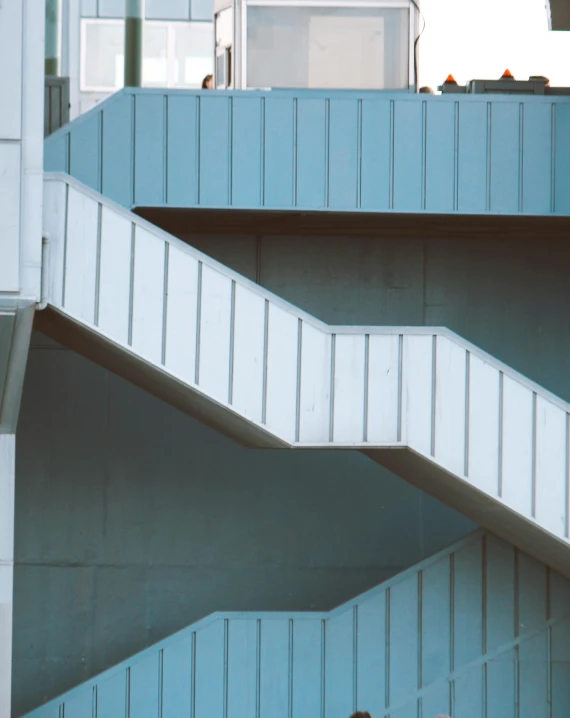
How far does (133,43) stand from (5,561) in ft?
34.4

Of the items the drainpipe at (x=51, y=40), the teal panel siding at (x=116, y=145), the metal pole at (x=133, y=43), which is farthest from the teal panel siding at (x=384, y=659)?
the drainpipe at (x=51, y=40)

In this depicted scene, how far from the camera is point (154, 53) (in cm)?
2694

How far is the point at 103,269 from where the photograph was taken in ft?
34.3

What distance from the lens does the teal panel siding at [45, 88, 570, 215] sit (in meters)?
13.0

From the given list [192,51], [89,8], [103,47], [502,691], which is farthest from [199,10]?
[502,691]

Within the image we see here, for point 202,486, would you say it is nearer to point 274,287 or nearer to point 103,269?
point 274,287

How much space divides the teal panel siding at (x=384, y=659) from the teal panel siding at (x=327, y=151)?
151 inches

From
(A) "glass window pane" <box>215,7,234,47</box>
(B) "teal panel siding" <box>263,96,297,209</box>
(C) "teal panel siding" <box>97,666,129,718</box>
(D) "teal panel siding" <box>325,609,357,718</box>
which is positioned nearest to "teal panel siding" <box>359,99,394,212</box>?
(B) "teal panel siding" <box>263,96,297,209</box>

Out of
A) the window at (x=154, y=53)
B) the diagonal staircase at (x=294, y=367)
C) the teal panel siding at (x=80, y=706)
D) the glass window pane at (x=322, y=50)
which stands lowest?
the teal panel siding at (x=80, y=706)

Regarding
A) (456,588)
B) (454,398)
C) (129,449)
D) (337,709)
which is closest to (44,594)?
(129,449)

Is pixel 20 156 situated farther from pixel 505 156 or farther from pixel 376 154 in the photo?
pixel 505 156

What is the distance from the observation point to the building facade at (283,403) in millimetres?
10617

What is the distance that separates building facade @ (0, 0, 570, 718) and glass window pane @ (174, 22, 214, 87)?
13374 millimetres

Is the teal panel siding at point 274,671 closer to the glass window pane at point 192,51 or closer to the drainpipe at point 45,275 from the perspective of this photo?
the drainpipe at point 45,275
